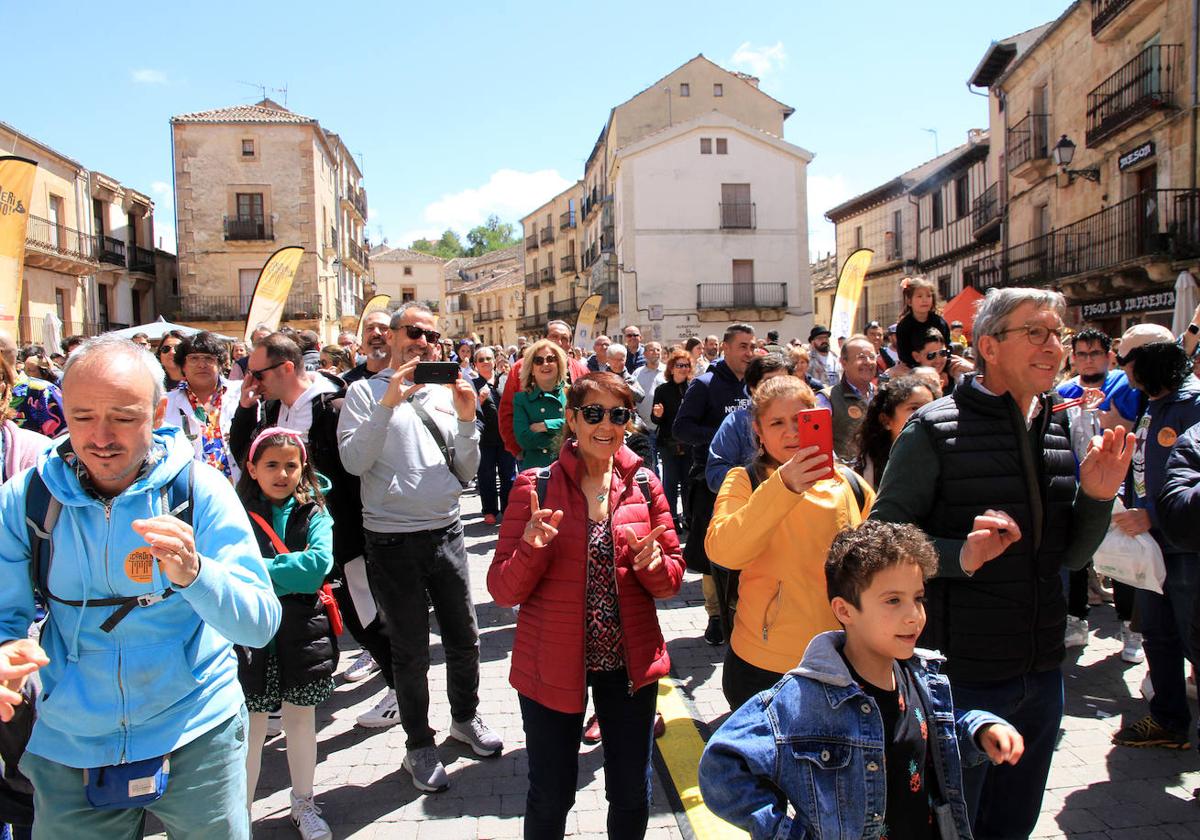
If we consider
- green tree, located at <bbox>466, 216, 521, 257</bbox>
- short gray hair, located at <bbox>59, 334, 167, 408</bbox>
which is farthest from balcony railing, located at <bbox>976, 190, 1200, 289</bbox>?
green tree, located at <bbox>466, 216, 521, 257</bbox>

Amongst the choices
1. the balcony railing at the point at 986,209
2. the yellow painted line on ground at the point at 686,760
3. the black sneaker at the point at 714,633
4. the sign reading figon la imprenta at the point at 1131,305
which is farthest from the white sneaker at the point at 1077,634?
the balcony railing at the point at 986,209

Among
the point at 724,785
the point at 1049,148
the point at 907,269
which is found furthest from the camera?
the point at 907,269

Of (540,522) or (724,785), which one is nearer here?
(724,785)

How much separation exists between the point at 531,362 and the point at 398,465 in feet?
8.28

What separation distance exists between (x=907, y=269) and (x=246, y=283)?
29.3 meters

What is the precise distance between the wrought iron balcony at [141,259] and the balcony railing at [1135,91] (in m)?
35.6

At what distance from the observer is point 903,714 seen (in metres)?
2.12

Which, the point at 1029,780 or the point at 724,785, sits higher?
the point at 724,785

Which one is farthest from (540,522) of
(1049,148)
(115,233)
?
(115,233)

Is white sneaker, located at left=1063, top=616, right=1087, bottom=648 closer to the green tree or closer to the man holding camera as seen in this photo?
the man holding camera

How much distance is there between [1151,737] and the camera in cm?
418

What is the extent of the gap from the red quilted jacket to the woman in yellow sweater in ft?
0.87

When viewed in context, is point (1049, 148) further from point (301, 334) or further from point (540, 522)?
point (540, 522)

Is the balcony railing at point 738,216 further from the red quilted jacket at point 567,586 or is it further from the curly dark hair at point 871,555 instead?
the curly dark hair at point 871,555
